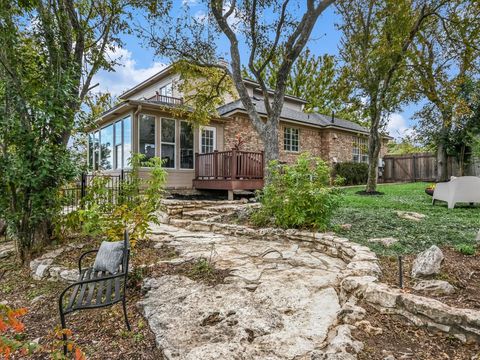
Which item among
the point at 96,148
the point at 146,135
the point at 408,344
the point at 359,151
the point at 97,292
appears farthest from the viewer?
the point at 359,151

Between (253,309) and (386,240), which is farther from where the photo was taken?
(386,240)

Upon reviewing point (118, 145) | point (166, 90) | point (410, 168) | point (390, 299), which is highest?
point (166, 90)

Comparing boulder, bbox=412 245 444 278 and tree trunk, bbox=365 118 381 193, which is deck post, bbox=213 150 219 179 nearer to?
tree trunk, bbox=365 118 381 193

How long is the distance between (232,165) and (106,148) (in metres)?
5.70

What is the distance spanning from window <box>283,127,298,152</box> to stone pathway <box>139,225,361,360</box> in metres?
10.6

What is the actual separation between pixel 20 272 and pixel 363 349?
4.72 m

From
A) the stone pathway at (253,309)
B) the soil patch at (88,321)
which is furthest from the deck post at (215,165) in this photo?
the stone pathway at (253,309)

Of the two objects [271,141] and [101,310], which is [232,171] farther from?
[101,310]

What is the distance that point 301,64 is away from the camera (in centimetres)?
2653

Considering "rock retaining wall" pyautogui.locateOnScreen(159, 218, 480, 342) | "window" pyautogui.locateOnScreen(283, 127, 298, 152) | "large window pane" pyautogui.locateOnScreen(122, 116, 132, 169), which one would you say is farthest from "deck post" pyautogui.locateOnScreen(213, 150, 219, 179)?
"rock retaining wall" pyautogui.locateOnScreen(159, 218, 480, 342)

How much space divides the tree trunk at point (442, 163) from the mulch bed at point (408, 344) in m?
15.3

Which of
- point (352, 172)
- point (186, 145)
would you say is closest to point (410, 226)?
point (186, 145)

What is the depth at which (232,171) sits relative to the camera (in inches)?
376

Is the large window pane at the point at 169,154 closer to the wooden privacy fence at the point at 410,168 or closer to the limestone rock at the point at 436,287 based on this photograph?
the limestone rock at the point at 436,287
